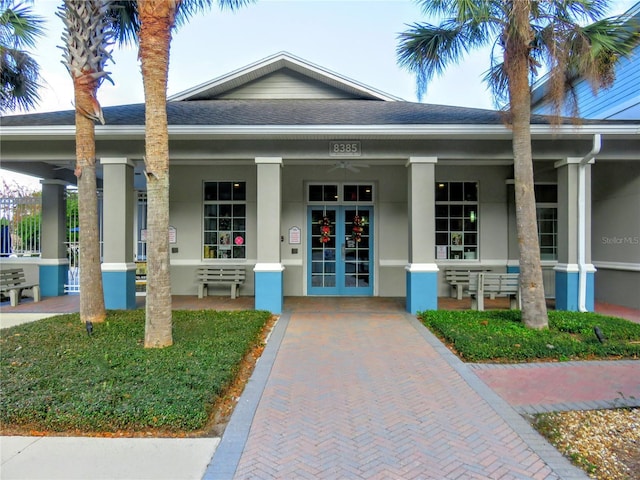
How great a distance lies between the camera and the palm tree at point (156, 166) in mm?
5590

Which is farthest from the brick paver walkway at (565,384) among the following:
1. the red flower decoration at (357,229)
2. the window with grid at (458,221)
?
the red flower decoration at (357,229)

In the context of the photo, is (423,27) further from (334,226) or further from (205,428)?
(205,428)

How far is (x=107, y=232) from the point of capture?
8711 millimetres

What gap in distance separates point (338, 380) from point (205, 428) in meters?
1.74

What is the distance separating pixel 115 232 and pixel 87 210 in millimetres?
1637

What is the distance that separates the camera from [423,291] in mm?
8625

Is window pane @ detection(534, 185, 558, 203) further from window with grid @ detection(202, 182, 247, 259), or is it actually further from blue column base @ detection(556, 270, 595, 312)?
window with grid @ detection(202, 182, 247, 259)

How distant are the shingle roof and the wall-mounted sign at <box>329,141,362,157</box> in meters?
0.48

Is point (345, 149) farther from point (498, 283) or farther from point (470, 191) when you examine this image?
point (470, 191)

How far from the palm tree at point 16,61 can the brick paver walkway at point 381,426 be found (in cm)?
803

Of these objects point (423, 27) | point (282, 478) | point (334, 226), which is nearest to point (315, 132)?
point (423, 27)

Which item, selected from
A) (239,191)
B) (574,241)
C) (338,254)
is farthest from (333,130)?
(574,241)

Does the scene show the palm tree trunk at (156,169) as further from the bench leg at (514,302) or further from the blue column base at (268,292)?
the bench leg at (514,302)

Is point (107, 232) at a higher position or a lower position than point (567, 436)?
higher
